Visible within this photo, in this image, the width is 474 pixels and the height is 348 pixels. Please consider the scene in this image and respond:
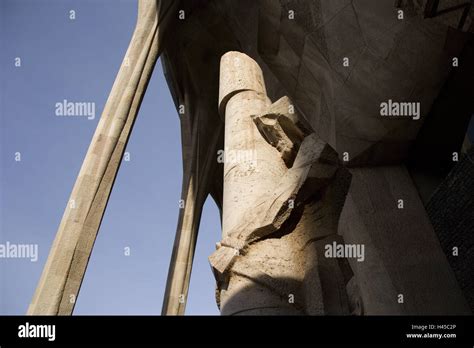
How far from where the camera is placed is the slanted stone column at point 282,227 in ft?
11.3

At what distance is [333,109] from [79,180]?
4861 mm

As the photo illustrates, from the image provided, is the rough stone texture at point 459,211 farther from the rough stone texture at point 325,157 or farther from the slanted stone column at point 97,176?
the slanted stone column at point 97,176

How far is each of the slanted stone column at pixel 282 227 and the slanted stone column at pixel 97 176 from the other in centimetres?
342

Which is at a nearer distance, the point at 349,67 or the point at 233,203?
the point at 233,203

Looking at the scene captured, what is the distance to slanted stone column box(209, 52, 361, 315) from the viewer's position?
11.3ft

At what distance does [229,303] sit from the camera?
350 centimetres

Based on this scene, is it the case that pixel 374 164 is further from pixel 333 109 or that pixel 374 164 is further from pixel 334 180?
pixel 334 180

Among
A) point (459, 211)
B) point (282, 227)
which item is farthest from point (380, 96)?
point (282, 227)

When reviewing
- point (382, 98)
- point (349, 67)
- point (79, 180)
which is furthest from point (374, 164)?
point (79, 180)

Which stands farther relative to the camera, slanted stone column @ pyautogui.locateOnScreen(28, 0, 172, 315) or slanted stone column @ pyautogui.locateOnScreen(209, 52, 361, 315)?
slanted stone column @ pyautogui.locateOnScreen(28, 0, 172, 315)

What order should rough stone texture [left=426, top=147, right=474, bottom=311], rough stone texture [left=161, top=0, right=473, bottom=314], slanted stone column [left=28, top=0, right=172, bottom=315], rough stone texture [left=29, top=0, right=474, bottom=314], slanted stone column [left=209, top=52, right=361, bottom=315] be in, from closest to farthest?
slanted stone column [left=209, top=52, right=361, bottom=315], rough stone texture [left=29, top=0, right=474, bottom=314], slanted stone column [left=28, top=0, right=172, bottom=315], rough stone texture [left=161, top=0, right=473, bottom=314], rough stone texture [left=426, top=147, right=474, bottom=311]

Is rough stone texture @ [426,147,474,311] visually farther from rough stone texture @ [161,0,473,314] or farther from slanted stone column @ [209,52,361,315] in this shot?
slanted stone column @ [209,52,361,315]

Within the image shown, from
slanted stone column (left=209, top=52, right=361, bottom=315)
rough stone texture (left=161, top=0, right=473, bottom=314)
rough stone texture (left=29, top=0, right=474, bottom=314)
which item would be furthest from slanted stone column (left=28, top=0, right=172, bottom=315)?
slanted stone column (left=209, top=52, right=361, bottom=315)

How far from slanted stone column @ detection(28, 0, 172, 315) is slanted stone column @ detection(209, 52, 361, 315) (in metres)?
3.42
